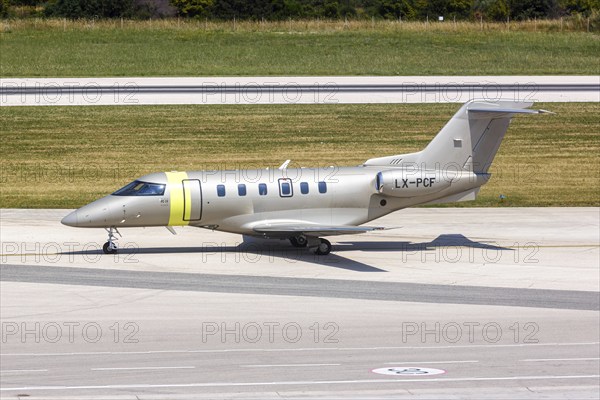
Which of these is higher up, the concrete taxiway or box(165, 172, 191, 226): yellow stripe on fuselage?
box(165, 172, 191, 226): yellow stripe on fuselage

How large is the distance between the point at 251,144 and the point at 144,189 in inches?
752

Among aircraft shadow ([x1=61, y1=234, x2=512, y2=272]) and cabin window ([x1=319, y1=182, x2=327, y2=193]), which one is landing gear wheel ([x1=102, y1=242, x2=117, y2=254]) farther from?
cabin window ([x1=319, y1=182, x2=327, y2=193])

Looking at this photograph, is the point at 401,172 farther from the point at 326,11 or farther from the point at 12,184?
the point at 326,11

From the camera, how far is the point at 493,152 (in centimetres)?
3256

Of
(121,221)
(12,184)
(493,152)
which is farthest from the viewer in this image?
(12,184)

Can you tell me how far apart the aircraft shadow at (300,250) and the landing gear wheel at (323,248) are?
0.15m

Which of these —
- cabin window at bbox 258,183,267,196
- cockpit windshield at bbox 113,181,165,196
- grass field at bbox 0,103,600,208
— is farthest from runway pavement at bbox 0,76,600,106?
cabin window at bbox 258,183,267,196

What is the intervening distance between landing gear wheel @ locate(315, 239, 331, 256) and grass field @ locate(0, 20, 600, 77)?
110 feet

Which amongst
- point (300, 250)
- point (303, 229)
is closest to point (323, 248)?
point (300, 250)

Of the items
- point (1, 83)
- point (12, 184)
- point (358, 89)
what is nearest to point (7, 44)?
point (1, 83)

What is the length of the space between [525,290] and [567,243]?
6.32 m

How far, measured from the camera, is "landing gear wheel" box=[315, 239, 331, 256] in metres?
31.3
